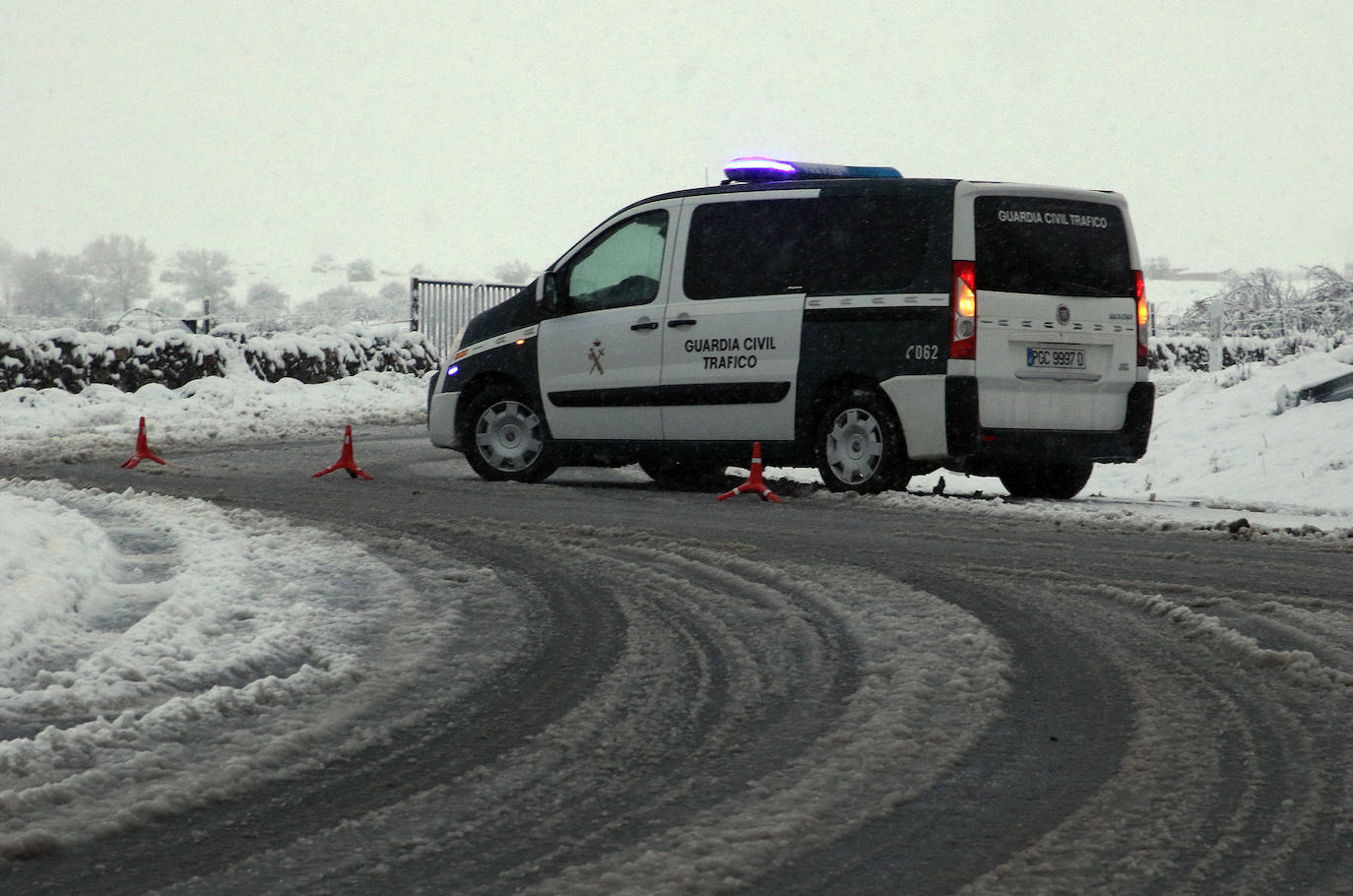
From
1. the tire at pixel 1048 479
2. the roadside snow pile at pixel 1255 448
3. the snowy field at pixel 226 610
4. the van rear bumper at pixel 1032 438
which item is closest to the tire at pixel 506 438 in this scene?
the snowy field at pixel 226 610

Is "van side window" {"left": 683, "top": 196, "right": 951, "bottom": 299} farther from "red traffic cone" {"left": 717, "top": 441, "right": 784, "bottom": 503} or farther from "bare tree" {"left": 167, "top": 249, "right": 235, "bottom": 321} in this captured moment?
"bare tree" {"left": 167, "top": 249, "right": 235, "bottom": 321}

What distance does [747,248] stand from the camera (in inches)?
394

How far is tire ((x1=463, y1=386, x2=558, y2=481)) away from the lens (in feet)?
35.7

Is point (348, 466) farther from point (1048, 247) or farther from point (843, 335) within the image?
point (1048, 247)

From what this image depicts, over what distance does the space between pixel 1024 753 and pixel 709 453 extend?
6.61 metres

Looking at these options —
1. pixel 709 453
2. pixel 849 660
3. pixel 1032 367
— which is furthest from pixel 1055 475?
pixel 849 660

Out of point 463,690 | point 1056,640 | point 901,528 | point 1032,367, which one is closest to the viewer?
point 463,690

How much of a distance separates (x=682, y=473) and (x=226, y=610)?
22.5ft

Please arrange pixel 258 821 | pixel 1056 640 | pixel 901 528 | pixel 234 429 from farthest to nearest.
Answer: pixel 234 429 < pixel 901 528 < pixel 1056 640 < pixel 258 821

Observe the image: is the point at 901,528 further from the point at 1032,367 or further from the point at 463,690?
the point at 463,690

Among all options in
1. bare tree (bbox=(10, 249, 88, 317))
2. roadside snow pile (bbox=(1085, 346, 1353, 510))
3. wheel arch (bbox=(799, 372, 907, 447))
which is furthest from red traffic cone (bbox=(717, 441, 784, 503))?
bare tree (bbox=(10, 249, 88, 317))

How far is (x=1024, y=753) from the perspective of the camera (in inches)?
142

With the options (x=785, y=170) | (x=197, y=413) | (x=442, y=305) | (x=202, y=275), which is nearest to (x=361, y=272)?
(x=202, y=275)

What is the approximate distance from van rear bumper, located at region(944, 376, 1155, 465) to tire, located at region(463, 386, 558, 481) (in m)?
3.02
